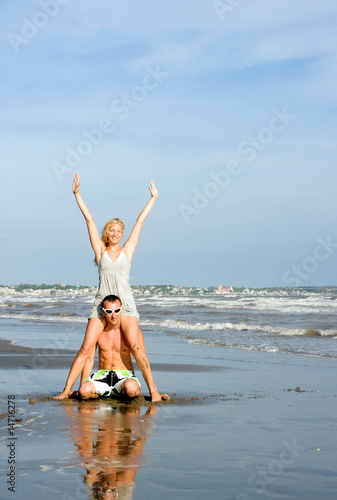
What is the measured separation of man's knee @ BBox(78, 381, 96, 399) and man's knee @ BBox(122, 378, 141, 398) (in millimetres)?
340

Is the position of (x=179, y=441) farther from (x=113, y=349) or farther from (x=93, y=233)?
(x=93, y=233)

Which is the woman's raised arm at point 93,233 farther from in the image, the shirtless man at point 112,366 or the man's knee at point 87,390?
the man's knee at point 87,390

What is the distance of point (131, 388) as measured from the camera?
698 cm

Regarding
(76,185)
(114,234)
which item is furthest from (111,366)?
(76,185)

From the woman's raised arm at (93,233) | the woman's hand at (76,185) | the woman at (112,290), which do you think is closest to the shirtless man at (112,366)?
the woman at (112,290)

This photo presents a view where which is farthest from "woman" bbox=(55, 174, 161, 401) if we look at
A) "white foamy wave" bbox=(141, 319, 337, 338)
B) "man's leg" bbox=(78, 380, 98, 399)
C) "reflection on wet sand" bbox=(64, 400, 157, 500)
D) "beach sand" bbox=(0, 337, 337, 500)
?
"white foamy wave" bbox=(141, 319, 337, 338)

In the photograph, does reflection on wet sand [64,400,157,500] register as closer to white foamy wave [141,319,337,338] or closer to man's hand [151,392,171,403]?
man's hand [151,392,171,403]

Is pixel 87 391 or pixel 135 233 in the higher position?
pixel 135 233

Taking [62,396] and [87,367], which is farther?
[87,367]

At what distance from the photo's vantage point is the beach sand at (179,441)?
375 centimetres

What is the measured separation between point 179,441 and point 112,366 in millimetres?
2487

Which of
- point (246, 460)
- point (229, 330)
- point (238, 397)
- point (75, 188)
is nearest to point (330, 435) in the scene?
point (246, 460)

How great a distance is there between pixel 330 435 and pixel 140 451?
1670 mm

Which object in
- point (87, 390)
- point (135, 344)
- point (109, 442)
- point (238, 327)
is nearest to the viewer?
point (109, 442)
